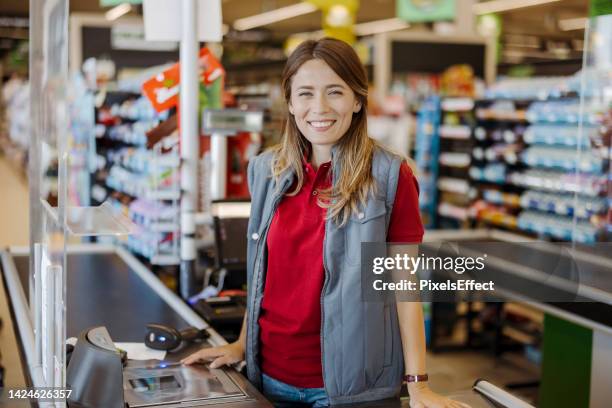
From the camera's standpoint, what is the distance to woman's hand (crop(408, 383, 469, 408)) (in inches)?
75.0

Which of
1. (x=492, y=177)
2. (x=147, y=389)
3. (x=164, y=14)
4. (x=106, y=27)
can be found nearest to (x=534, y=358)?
(x=492, y=177)

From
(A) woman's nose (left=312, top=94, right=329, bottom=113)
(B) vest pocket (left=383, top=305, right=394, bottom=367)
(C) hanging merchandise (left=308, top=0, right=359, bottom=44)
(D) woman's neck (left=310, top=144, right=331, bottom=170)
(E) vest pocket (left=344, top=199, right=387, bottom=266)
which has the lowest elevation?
(B) vest pocket (left=383, top=305, right=394, bottom=367)

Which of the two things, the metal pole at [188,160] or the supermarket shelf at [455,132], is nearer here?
the metal pole at [188,160]

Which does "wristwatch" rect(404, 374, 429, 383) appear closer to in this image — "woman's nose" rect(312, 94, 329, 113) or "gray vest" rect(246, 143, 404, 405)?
"gray vest" rect(246, 143, 404, 405)

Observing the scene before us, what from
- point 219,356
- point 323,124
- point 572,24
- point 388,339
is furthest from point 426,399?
point 572,24

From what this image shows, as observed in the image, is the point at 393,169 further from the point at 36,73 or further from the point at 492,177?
the point at 492,177

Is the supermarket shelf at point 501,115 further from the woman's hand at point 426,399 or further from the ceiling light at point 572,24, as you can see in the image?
the ceiling light at point 572,24

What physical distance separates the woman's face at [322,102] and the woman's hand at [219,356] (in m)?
0.68

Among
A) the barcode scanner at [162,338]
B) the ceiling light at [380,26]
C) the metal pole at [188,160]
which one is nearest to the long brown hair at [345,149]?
the barcode scanner at [162,338]

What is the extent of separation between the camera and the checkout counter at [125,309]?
6.73 feet

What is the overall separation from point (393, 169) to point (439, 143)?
641cm

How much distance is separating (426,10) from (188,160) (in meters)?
6.52

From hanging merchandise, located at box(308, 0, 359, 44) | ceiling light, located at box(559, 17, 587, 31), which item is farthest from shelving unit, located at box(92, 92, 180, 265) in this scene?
ceiling light, located at box(559, 17, 587, 31)

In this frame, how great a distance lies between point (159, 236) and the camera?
3.61m
